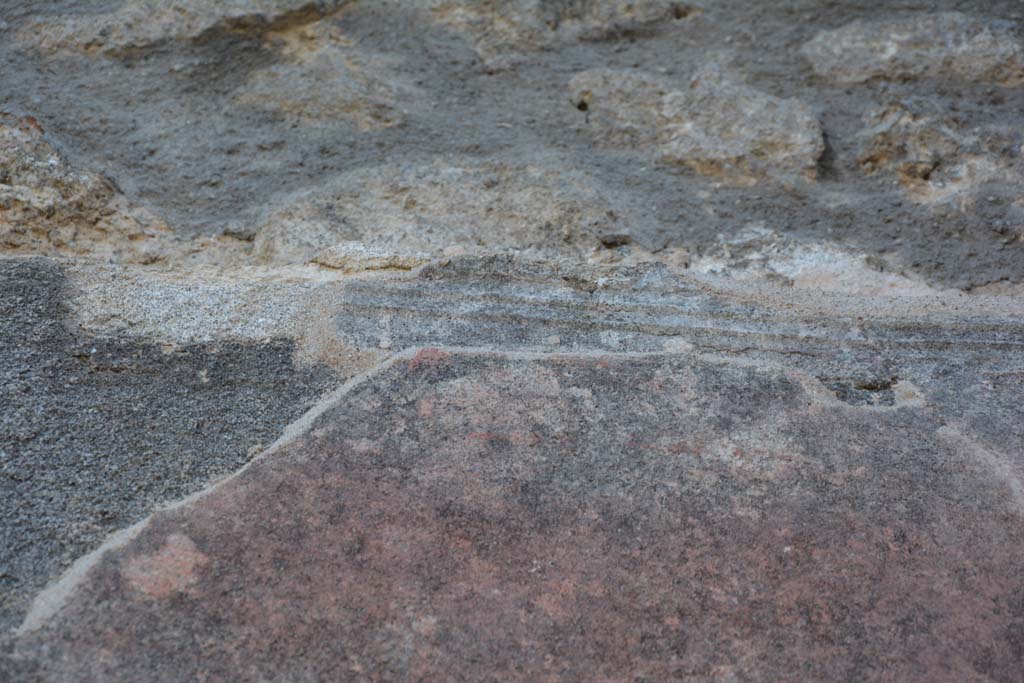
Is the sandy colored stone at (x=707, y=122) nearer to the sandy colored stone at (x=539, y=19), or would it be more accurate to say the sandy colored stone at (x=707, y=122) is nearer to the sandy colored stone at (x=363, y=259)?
the sandy colored stone at (x=539, y=19)

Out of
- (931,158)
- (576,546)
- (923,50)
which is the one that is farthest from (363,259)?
(923,50)

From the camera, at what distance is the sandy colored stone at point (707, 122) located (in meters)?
1.51

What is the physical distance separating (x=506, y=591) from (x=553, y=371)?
0.30m

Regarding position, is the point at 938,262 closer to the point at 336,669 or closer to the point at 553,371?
the point at 553,371

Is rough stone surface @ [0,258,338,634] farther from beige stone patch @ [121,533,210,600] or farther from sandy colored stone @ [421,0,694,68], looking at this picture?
sandy colored stone @ [421,0,694,68]

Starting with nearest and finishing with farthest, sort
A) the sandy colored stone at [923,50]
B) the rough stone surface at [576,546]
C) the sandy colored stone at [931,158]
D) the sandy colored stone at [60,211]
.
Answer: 1. the rough stone surface at [576,546]
2. the sandy colored stone at [60,211]
3. the sandy colored stone at [931,158]
4. the sandy colored stone at [923,50]

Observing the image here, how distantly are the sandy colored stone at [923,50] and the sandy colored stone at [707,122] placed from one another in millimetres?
123

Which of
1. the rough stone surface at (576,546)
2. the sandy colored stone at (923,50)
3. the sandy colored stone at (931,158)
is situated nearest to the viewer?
the rough stone surface at (576,546)

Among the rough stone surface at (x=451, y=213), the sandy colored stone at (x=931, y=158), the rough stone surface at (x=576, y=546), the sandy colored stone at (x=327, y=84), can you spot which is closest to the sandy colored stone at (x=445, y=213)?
the rough stone surface at (x=451, y=213)

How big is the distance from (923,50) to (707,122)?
0.36m

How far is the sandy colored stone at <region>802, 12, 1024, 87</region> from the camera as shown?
5.28 feet

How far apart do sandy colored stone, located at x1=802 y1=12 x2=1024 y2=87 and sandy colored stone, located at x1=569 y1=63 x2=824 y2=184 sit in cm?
12

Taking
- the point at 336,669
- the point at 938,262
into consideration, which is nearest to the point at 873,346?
the point at 938,262

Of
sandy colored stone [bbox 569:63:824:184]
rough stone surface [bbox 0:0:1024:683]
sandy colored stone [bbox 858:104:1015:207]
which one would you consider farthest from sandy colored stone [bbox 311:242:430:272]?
sandy colored stone [bbox 858:104:1015:207]
